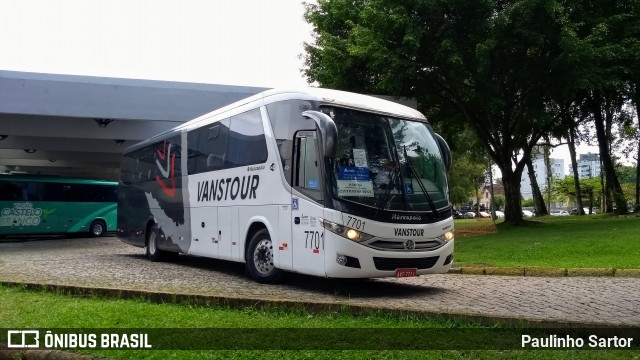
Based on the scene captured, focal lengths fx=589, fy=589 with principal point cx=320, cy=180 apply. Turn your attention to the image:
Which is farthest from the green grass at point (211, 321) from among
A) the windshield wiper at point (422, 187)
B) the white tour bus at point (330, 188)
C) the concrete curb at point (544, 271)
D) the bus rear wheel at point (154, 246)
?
the bus rear wheel at point (154, 246)

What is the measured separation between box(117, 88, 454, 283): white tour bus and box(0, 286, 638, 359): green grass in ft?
5.53

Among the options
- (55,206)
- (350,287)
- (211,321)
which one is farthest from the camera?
(55,206)

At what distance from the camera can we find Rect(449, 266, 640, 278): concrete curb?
1070cm

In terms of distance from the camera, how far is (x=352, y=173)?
8.63m

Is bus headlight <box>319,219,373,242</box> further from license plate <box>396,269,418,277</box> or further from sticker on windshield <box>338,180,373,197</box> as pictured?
license plate <box>396,269,418,277</box>

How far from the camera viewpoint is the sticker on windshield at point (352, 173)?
859 centimetres

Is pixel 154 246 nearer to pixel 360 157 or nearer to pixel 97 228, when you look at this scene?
pixel 360 157

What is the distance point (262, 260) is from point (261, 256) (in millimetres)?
75

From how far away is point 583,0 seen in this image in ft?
65.3

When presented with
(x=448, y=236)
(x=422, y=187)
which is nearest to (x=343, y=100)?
(x=422, y=187)

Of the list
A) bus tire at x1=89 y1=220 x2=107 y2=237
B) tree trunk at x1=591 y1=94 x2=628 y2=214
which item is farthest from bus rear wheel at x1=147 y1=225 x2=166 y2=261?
tree trunk at x1=591 y1=94 x2=628 y2=214

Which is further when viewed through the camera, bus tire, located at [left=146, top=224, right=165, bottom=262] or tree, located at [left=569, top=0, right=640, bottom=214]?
tree, located at [left=569, top=0, right=640, bottom=214]

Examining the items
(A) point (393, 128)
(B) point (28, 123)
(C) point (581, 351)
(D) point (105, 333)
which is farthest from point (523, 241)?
(B) point (28, 123)

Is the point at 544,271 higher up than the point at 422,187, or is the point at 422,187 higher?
the point at 422,187
